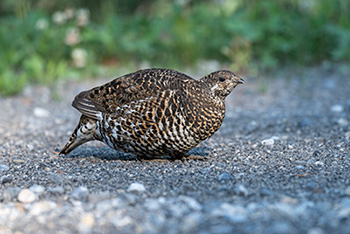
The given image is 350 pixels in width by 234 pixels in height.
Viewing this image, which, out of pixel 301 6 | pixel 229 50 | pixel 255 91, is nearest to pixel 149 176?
pixel 255 91

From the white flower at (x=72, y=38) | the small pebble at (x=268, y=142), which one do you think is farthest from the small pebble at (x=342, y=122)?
the white flower at (x=72, y=38)

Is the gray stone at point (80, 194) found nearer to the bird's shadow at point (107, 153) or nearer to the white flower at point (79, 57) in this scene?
the bird's shadow at point (107, 153)

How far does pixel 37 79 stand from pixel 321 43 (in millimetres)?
4827

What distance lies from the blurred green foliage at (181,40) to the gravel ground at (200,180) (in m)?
1.85

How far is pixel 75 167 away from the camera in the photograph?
4816mm

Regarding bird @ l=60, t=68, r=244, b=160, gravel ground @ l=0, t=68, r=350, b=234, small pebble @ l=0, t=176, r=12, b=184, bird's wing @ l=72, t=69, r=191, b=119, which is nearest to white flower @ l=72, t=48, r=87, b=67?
gravel ground @ l=0, t=68, r=350, b=234

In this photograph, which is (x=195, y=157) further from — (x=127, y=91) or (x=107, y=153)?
(x=107, y=153)

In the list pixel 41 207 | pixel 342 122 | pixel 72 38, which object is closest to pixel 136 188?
pixel 41 207

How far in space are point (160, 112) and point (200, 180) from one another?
719 mm

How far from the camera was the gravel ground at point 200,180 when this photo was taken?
3.24 m

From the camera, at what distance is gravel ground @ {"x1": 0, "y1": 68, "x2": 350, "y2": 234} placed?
3.24 m

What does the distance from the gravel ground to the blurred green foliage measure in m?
1.85

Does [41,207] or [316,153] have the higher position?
[316,153]

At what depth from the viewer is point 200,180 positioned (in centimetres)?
414
